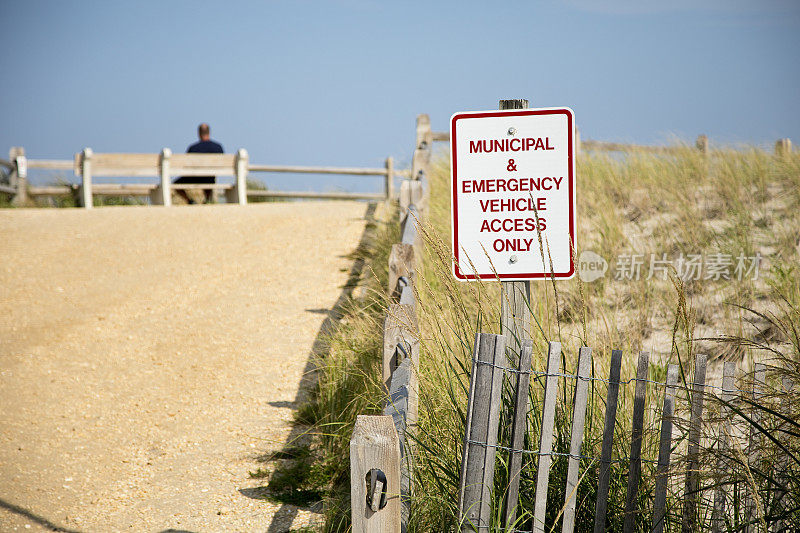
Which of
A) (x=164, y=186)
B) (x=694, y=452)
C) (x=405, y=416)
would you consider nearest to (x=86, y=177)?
(x=164, y=186)

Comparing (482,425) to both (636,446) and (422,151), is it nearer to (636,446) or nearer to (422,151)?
(636,446)

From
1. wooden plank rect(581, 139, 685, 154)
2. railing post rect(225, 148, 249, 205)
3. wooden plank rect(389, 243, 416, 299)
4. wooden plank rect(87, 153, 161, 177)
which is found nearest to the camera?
wooden plank rect(389, 243, 416, 299)

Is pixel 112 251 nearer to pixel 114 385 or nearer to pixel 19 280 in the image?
pixel 19 280

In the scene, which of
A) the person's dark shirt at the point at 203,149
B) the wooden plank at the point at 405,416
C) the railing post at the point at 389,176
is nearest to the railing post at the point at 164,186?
the person's dark shirt at the point at 203,149

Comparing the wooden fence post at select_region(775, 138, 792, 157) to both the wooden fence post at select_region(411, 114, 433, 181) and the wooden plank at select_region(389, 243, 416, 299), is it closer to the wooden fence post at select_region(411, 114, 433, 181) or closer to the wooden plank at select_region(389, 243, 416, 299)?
the wooden fence post at select_region(411, 114, 433, 181)

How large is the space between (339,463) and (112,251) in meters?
6.71

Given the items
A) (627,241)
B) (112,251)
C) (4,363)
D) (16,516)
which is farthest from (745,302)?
(112,251)

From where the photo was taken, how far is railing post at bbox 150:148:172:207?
1425cm

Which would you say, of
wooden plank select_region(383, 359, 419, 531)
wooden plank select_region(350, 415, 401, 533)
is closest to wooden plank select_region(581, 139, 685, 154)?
wooden plank select_region(383, 359, 419, 531)

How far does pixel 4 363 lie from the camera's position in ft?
19.7

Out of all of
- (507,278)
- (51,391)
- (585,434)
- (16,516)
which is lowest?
(16,516)

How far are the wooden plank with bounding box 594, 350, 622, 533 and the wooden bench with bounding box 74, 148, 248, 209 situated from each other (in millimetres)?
13106

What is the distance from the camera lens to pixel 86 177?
14.3 metres

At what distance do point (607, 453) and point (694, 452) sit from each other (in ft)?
0.93
